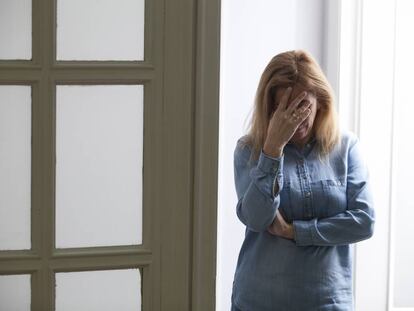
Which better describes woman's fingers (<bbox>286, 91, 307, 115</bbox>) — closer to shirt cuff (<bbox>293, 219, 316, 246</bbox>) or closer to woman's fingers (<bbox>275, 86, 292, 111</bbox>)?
woman's fingers (<bbox>275, 86, 292, 111</bbox>)

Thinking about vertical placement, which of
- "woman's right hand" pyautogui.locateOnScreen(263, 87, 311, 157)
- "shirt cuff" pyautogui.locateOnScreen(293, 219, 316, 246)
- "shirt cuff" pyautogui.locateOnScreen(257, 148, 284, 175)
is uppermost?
"woman's right hand" pyautogui.locateOnScreen(263, 87, 311, 157)

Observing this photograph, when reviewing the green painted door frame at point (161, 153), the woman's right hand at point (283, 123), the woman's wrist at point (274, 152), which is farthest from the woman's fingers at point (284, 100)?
the green painted door frame at point (161, 153)

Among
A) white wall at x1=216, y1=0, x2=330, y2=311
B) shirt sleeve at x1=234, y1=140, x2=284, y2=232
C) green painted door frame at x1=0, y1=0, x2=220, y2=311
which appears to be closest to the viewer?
green painted door frame at x1=0, y1=0, x2=220, y2=311

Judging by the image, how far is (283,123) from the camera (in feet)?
6.76

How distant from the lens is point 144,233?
199 cm

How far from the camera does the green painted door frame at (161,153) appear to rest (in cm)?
190

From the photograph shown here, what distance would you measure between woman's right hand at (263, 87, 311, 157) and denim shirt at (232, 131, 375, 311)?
0.10 ft

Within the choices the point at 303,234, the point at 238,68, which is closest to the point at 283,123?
the point at 303,234

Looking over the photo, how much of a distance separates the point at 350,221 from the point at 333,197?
82 mm

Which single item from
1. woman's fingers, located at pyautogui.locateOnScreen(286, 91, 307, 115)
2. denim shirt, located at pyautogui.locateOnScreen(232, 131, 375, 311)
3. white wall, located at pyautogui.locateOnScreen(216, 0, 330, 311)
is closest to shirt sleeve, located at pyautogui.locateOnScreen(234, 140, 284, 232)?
denim shirt, located at pyautogui.locateOnScreen(232, 131, 375, 311)

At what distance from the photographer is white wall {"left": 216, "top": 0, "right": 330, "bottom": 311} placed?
2.58m

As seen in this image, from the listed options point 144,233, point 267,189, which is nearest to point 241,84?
point 267,189

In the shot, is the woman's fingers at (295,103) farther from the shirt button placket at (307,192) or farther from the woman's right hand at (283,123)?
the shirt button placket at (307,192)

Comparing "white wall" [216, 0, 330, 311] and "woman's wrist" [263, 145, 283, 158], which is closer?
"woman's wrist" [263, 145, 283, 158]
